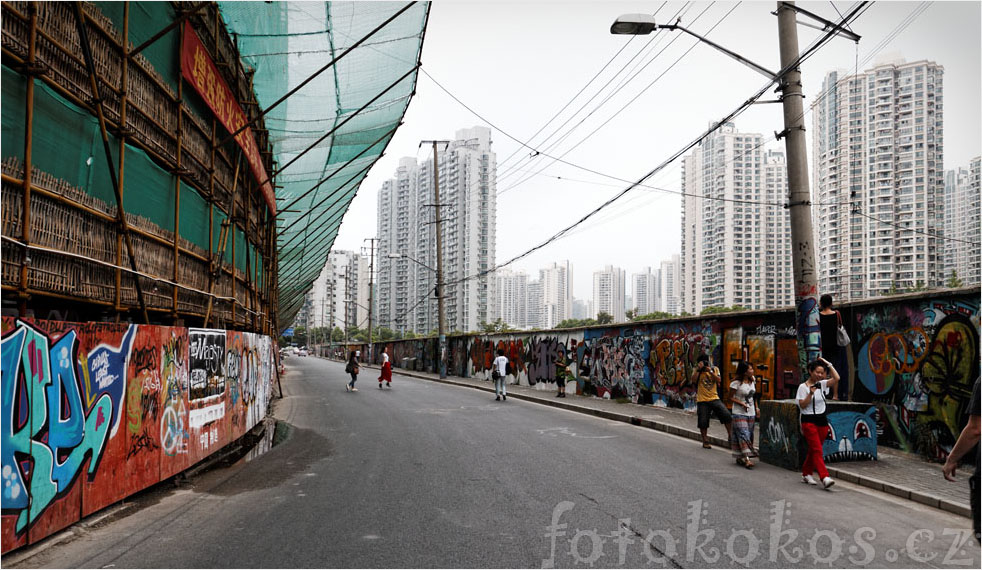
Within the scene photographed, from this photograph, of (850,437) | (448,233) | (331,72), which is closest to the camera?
(850,437)

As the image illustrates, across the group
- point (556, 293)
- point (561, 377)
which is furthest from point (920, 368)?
A: point (556, 293)

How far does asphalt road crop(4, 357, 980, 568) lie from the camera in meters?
4.84

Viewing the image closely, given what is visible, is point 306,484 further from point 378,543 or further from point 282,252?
point 282,252

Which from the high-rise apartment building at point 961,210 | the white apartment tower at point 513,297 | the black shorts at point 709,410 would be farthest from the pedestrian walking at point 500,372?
the white apartment tower at point 513,297

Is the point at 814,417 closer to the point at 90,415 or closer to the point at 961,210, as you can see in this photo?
the point at 90,415

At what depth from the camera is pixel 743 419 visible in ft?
29.6

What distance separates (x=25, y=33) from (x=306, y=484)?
5402mm

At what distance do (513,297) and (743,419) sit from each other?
270 ft

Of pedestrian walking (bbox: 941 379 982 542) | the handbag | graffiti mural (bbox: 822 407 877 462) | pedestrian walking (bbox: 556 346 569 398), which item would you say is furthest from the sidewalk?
pedestrian walking (bbox: 556 346 569 398)

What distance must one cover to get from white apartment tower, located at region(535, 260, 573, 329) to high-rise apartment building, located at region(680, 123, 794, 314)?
57561mm

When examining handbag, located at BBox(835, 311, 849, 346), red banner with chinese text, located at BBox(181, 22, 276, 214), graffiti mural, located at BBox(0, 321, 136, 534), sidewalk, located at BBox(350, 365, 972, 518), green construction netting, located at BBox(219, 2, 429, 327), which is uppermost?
green construction netting, located at BBox(219, 2, 429, 327)

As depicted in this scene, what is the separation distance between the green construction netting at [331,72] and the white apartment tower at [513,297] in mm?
66618

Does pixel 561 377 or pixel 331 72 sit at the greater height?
pixel 331 72

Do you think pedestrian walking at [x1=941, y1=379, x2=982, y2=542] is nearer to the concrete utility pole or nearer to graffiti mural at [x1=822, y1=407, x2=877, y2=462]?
graffiti mural at [x1=822, y1=407, x2=877, y2=462]
